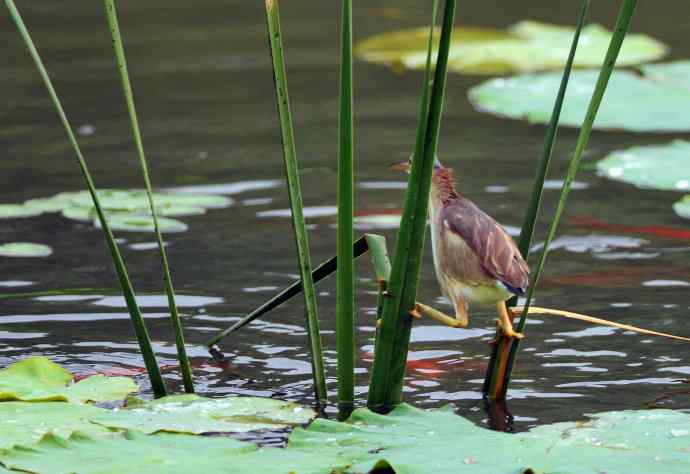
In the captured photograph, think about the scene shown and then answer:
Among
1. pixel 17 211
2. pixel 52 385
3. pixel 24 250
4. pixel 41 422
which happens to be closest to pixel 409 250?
pixel 41 422

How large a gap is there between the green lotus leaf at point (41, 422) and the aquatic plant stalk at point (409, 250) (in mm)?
699

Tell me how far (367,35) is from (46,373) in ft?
21.9

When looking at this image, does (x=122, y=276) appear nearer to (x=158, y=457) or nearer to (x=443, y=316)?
(x=158, y=457)

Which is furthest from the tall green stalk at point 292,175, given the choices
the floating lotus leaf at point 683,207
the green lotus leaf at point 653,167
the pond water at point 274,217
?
the green lotus leaf at point 653,167

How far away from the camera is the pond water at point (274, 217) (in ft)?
13.7

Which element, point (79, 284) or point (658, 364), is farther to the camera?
point (79, 284)

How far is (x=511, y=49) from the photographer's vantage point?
29.5 ft

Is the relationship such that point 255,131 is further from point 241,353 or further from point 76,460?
point 76,460

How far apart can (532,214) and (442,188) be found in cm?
45

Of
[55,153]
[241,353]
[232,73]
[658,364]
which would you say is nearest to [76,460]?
[241,353]

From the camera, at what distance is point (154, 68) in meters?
9.08

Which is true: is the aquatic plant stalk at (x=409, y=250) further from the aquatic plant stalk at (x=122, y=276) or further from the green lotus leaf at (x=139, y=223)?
the green lotus leaf at (x=139, y=223)

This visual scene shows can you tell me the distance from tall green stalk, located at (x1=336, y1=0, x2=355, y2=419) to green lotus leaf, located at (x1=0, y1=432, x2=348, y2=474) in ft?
1.28

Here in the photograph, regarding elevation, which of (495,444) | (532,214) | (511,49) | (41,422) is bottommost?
(495,444)
